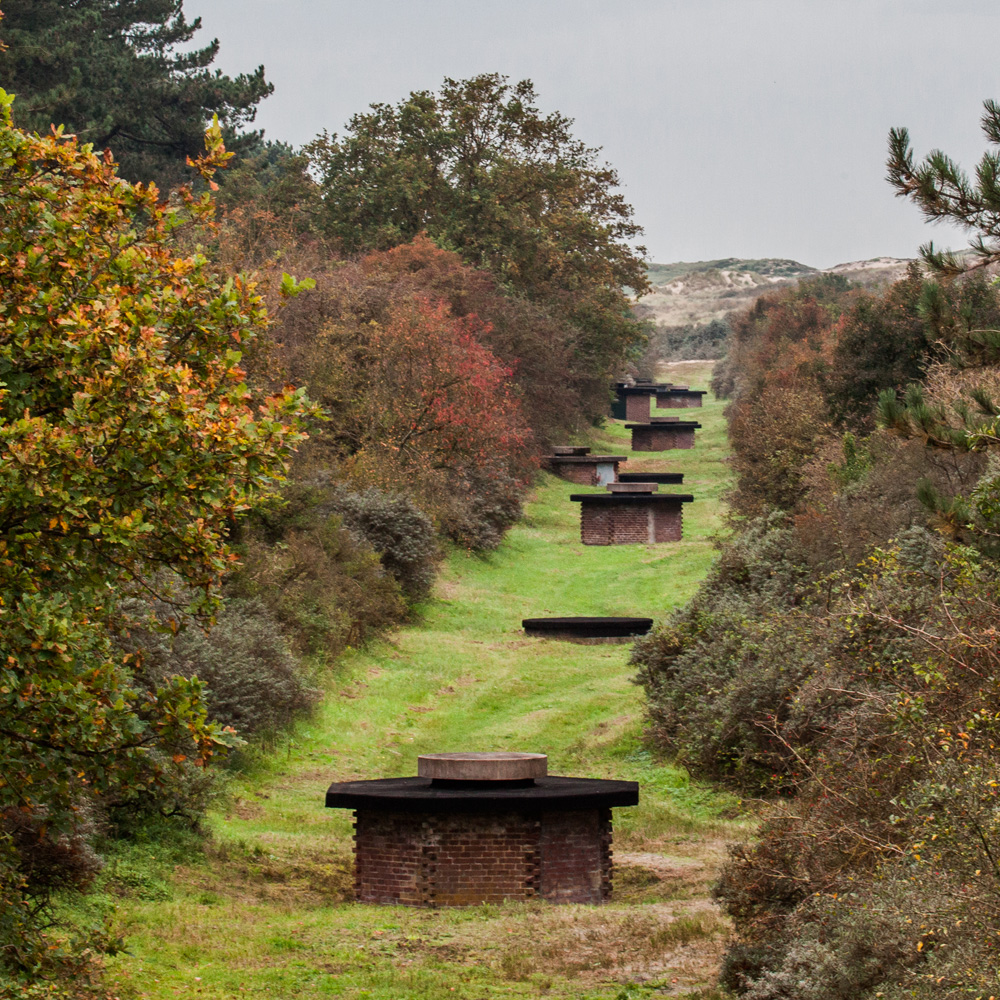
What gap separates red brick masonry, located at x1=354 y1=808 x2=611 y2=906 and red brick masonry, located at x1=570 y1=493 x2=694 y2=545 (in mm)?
25737

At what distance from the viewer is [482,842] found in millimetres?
13734

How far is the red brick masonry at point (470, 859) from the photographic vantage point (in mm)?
13688

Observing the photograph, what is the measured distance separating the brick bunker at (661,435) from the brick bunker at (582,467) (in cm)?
1059

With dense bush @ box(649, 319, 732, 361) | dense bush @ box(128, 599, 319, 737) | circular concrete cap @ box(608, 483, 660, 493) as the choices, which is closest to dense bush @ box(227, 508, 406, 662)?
dense bush @ box(128, 599, 319, 737)

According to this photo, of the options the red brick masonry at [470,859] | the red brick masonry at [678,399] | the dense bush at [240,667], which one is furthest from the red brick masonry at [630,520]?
the red brick masonry at [678,399]

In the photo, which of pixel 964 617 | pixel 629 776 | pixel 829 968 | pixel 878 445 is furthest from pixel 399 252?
pixel 829 968

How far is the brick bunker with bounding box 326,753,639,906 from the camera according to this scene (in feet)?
44.8

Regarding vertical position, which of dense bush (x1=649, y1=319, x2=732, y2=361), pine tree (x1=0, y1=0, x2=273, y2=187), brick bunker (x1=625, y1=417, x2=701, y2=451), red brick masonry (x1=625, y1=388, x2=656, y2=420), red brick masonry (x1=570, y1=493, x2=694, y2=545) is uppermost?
pine tree (x1=0, y1=0, x2=273, y2=187)

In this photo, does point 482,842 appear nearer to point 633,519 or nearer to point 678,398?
point 633,519

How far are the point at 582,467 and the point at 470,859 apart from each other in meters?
37.0

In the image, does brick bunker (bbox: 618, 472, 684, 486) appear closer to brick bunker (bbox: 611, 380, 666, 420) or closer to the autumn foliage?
brick bunker (bbox: 611, 380, 666, 420)

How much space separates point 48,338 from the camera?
7113 millimetres

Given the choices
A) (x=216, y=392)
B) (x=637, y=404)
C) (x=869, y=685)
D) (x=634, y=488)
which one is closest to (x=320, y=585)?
(x=869, y=685)

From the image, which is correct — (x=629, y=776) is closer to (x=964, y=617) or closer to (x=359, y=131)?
(x=964, y=617)
